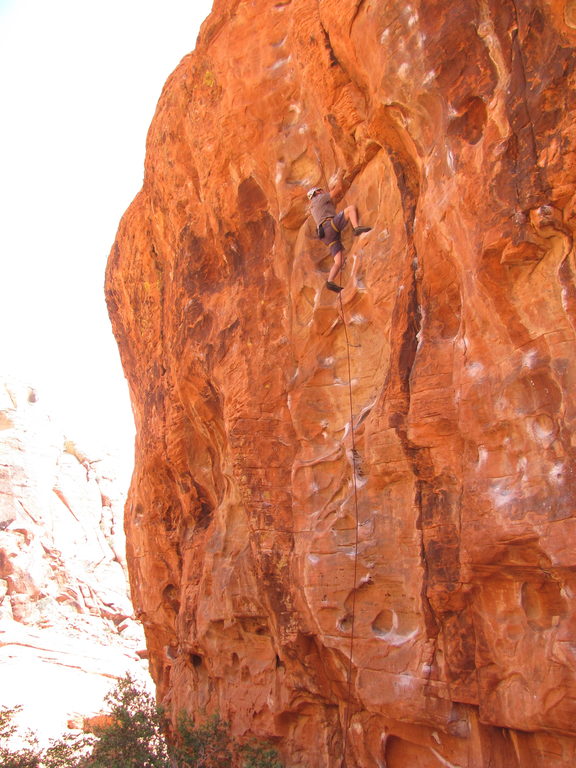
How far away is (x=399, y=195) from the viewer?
755 centimetres

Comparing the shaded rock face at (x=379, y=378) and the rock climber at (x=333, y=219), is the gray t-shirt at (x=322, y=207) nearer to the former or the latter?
the rock climber at (x=333, y=219)

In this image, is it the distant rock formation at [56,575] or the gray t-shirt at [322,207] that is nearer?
the gray t-shirt at [322,207]

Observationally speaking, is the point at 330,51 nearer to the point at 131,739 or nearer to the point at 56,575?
the point at 131,739

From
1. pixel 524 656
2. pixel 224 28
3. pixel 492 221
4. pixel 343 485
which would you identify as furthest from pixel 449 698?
pixel 224 28

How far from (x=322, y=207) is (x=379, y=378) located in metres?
2.54

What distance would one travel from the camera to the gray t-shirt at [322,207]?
27.6ft

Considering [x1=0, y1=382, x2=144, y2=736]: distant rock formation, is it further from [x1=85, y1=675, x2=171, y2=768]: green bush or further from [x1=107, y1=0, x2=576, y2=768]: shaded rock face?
[x1=107, y1=0, x2=576, y2=768]: shaded rock face

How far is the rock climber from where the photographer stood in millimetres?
8148

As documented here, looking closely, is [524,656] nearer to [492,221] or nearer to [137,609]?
[492,221]

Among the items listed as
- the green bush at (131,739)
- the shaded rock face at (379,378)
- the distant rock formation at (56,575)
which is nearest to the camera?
the shaded rock face at (379,378)

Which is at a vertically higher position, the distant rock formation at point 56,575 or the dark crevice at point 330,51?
the dark crevice at point 330,51

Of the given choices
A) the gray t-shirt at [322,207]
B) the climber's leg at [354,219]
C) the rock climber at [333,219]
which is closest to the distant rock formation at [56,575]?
the rock climber at [333,219]

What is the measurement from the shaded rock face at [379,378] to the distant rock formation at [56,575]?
54.5 ft

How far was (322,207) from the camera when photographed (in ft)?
27.9
